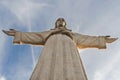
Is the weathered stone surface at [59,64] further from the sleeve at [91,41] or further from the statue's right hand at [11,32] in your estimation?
the statue's right hand at [11,32]

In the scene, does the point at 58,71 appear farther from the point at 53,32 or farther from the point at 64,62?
the point at 53,32

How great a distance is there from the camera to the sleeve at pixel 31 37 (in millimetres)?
6961

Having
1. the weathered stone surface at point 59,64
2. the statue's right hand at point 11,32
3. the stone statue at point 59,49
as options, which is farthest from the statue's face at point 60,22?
the weathered stone surface at point 59,64

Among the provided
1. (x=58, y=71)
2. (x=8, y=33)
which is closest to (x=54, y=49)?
(x=58, y=71)

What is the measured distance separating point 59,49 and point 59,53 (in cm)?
25

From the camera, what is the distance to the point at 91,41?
7.34 meters

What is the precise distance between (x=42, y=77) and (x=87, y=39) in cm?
336

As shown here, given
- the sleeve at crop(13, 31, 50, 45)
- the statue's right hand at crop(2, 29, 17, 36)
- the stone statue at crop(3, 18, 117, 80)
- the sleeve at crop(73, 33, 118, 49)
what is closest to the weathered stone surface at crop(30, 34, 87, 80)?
the stone statue at crop(3, 18, 117, 80)

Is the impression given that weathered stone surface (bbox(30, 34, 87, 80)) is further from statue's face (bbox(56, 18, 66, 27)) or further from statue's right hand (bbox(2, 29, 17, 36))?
statue's right hand (bbox(2, 29, 17, 36))

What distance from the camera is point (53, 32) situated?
688cm

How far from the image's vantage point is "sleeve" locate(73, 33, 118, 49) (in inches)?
281

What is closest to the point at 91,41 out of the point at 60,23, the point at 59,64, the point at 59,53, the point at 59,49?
the point at 60,23

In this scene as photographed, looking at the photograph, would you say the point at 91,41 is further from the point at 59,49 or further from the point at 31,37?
the point at 59,49

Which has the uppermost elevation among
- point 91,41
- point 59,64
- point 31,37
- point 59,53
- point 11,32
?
point 11,32
